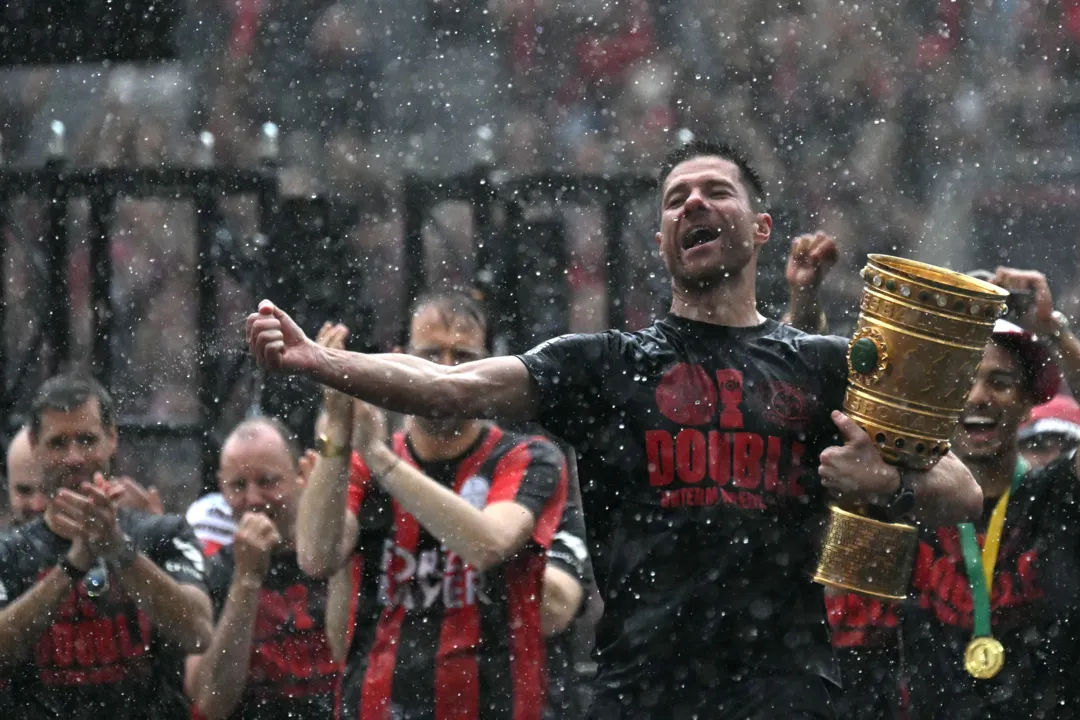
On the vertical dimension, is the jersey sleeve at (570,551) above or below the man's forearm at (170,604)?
above

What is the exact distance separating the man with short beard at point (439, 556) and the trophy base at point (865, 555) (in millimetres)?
1068

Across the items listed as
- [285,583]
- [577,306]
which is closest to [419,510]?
[285,583]

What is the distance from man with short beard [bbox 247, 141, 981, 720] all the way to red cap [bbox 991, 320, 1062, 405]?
95 centimetres

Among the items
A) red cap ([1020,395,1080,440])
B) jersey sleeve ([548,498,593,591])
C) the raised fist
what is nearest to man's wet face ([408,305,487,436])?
jersey sleeve ([548,498,593,591])

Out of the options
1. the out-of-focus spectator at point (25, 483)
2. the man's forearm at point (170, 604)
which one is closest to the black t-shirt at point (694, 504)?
the man's forearm at point (170, 604)

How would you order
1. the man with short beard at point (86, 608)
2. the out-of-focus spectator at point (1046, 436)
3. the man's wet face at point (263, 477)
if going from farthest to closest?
the out-of-focus spectator at point (1046, 436) < the man's wet face at point (263, 477) < the man with short beard at point (86, 608)

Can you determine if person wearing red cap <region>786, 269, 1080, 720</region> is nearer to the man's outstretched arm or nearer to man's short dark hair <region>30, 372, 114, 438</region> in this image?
the man's outstretched arm

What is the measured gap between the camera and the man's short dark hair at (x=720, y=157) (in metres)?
3.66

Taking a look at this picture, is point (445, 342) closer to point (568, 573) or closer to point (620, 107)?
point (568, 573)

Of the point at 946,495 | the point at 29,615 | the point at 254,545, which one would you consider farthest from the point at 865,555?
the point at 29,615

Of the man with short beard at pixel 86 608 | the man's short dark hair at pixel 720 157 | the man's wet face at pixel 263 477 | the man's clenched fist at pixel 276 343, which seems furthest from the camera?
the man's wet face at pixel 263 477

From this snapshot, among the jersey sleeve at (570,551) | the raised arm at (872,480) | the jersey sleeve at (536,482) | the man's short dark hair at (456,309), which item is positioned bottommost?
the jersey sleeve at (570,551)

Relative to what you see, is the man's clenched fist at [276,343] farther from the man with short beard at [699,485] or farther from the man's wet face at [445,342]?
the man's wet face at [445,342]

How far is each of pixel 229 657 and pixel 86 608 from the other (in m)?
0.43
